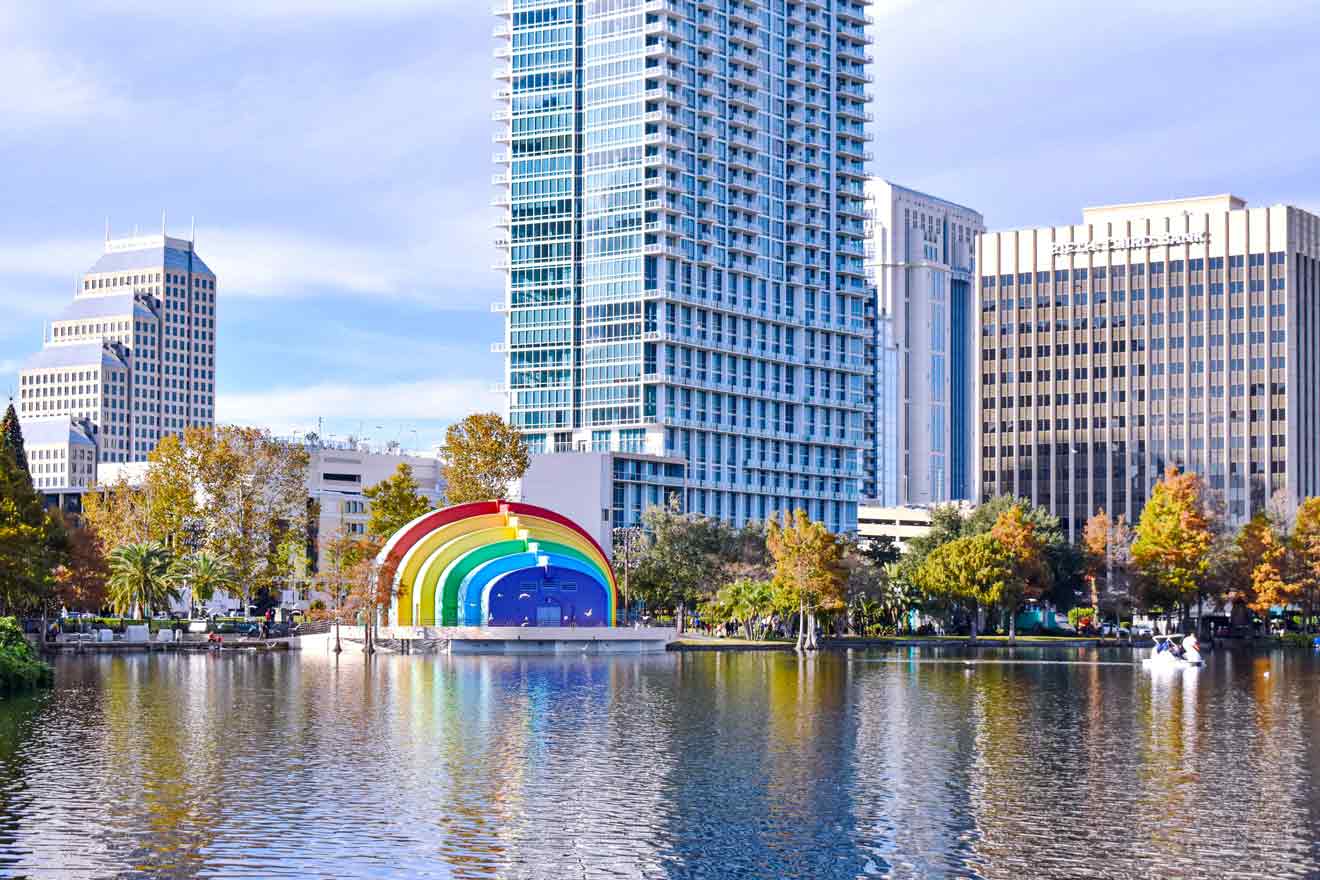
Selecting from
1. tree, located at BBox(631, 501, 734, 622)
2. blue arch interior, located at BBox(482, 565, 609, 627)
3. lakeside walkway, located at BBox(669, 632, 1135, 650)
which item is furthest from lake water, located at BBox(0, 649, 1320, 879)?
tree, located at BBox(631, 501, 734, 622)

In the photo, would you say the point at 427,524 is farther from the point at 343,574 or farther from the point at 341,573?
the point at 341,573

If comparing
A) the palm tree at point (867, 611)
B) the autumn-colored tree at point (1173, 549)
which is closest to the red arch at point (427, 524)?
the palm tree at point (867, 611)

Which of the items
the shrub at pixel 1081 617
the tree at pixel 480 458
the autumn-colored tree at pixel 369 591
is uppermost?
the tree at pixel 480 458

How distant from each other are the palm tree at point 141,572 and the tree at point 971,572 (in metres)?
62.0

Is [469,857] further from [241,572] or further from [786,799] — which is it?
[241,572]

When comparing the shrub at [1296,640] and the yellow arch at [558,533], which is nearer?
the yellow arch at [558,533]

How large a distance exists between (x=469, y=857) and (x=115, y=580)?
110489 millimetres

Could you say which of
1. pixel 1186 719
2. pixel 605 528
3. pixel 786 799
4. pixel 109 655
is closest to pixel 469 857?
pixel 786 799

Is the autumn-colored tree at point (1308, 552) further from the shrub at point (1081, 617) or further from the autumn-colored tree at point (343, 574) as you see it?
the autumn-colored tree at point (343, 574)

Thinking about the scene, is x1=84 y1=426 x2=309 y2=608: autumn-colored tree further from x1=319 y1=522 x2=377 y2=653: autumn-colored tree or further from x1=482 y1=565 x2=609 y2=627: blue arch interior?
x1=482 y1=565 x2=609 y2=627: blue arch interior

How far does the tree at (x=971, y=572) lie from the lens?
15075 centimetres

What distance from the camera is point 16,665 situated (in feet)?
255

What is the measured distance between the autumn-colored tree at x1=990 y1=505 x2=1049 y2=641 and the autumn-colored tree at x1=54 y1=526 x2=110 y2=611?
73.6 meters

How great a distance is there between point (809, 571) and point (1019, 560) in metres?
30.1
